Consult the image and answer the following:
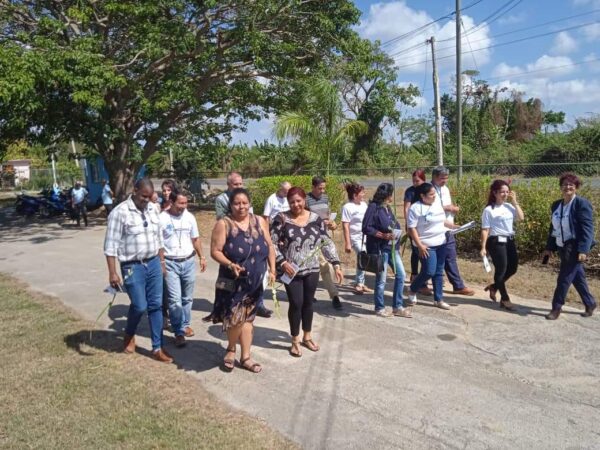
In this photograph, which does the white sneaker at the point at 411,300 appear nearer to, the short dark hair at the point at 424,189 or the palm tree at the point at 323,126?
the short dark hair at the point at 424,189

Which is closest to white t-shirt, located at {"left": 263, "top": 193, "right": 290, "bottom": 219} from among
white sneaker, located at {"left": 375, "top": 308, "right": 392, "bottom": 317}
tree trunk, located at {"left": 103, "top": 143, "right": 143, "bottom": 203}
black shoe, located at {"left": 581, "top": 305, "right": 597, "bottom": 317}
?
white sneaker, located at {"left": 375, "top": 308, "right": 392, "bottom": 317}

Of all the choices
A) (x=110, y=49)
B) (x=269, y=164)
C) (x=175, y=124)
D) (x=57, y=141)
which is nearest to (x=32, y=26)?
(x=110, y=49)

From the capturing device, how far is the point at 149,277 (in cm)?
507

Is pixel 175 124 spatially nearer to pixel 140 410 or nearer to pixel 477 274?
pixel 477 274

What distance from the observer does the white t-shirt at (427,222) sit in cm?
641

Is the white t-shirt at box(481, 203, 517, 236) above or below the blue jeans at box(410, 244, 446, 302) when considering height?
above

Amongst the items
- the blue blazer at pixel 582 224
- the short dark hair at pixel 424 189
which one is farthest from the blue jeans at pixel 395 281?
the blue blazer at pixel 582 224

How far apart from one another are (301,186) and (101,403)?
37.9 ft

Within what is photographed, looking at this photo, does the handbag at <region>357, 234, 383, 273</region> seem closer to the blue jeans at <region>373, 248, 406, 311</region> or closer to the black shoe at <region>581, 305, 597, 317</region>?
the blue jeans at <region>373, 248, 406, 311</region>

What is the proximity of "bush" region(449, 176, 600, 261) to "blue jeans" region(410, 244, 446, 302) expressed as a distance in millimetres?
2876

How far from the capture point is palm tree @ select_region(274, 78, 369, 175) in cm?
1581

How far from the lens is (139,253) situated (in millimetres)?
4969

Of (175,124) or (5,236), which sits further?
(175,124)

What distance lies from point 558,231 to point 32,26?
15886 mm
